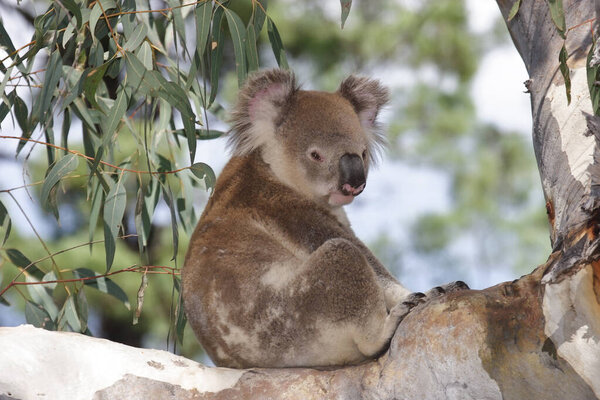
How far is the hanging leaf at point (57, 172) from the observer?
101 inches

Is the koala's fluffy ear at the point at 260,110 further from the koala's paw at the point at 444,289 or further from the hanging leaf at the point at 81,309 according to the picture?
the koala's paw at the point at 444,289

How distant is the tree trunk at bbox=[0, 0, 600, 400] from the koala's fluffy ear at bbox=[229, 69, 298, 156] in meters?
1.09

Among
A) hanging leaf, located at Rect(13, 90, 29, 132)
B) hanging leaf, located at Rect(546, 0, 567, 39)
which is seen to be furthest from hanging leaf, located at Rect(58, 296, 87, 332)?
hanging leaf, located at Rect(546, 0, 567, 39)

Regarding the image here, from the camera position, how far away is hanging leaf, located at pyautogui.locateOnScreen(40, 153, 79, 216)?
2555 millimetres

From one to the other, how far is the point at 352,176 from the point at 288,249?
0.40 m

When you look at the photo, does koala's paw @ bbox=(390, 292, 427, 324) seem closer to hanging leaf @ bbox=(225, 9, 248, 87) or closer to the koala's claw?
the koala's claw

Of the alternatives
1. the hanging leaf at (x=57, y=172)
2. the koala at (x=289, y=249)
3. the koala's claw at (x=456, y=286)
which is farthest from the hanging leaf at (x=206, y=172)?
the koala's claw at (x=456, y=286)

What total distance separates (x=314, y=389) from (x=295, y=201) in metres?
0.88

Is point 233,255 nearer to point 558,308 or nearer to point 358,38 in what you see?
point 558,308

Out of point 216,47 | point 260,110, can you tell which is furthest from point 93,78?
point 260,110

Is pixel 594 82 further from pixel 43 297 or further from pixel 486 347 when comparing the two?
pixel 43 297

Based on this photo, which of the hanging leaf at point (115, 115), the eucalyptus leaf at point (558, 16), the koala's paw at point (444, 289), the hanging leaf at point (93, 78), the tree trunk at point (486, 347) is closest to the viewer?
the tree trunk at point (486, 347)

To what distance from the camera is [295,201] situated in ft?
9.14

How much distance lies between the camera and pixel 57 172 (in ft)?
8.46
